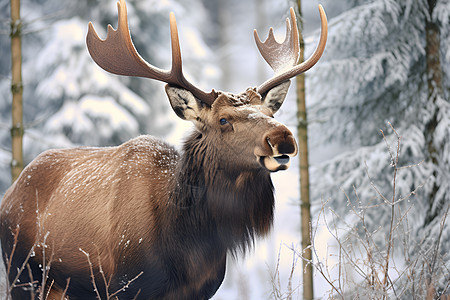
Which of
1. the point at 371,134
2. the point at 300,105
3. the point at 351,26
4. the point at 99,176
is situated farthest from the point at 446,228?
the point at 99,176

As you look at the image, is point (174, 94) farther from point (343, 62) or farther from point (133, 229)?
point (343, 62)

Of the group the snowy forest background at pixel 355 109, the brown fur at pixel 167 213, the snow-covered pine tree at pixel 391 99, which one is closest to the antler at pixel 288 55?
the brown fur at pixel 167 213

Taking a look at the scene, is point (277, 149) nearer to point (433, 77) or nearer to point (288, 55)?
point (288, 55)

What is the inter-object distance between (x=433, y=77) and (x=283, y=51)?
2.54 meters

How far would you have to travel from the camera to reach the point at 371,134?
6477 mm

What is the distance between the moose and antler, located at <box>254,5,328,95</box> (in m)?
0.02

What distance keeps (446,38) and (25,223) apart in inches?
205

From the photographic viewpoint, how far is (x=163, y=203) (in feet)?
11.2

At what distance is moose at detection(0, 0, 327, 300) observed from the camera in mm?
3205

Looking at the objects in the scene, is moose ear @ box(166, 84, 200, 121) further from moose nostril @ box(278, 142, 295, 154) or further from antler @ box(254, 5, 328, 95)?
moose nostril @ box(278, 142, 295, 154)

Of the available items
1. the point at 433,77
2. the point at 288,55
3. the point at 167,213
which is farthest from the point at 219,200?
the point at 433,77

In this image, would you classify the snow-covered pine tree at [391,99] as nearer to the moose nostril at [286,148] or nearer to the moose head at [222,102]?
the moose head at [222,102]

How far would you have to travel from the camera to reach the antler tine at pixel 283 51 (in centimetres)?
413

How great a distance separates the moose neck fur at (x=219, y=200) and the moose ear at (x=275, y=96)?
2.39 ft
